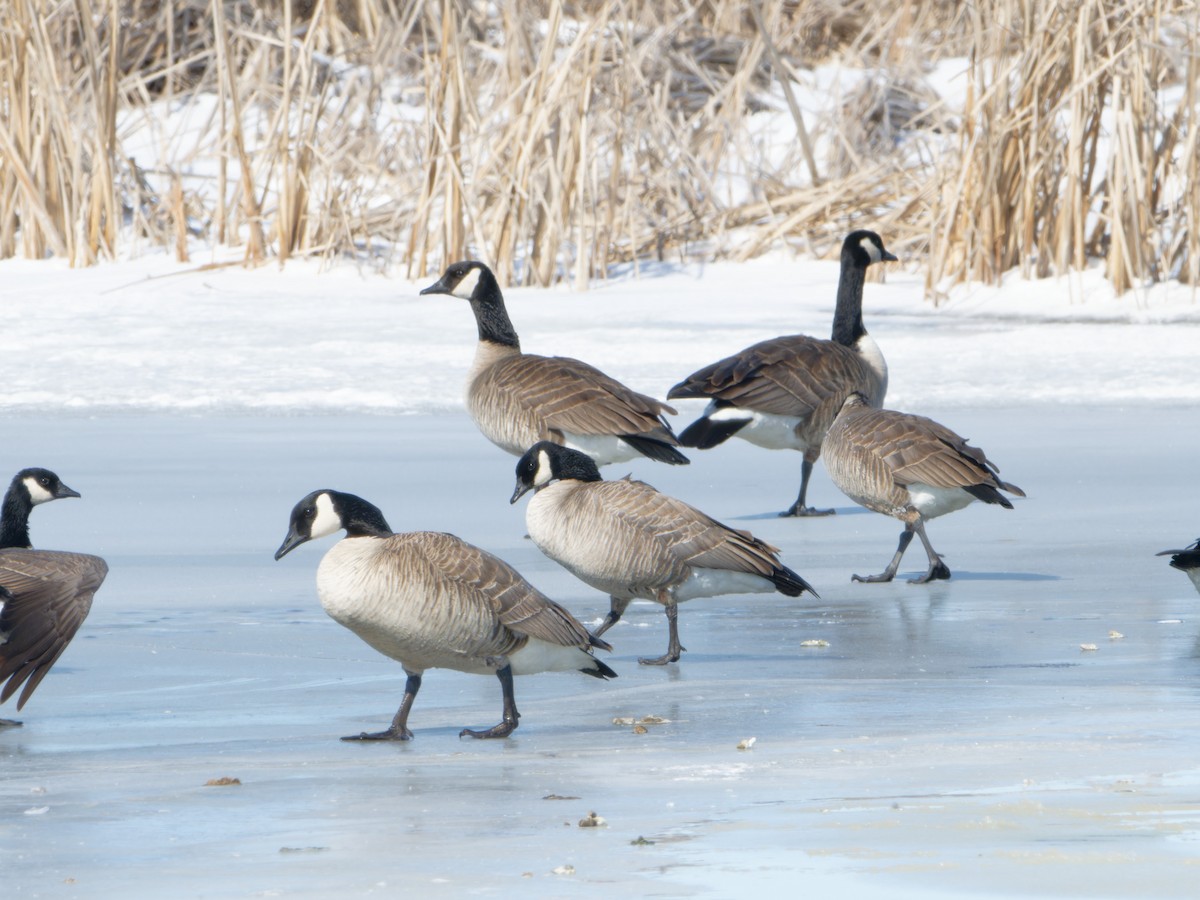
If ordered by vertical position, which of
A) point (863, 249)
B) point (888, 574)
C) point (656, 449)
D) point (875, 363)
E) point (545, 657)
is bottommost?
point (888, 574)

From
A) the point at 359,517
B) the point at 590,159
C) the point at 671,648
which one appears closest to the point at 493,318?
the point at 671,648

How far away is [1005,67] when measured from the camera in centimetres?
1377

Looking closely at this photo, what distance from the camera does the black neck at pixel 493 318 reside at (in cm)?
1007

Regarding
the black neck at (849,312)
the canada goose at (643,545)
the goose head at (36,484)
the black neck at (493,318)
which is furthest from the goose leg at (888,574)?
the black neck at (493,318)

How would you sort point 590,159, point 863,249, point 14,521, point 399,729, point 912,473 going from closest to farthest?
point 399,729 → point 14,521 → point 912,473 → point 863,249 → point 590,159

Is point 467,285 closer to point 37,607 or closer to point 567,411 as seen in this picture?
point 567,411

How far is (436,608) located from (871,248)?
6811 millimetres

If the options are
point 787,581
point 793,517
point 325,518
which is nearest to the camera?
point 325,518

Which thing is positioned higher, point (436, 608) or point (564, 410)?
point (436, 608)

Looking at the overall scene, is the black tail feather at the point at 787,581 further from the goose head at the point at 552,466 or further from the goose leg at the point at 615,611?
the goose head at the point at 552,466

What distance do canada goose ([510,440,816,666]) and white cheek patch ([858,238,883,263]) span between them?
528 centimetres

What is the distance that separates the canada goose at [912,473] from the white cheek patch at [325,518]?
2628 millimetres

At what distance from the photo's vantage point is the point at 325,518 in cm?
515

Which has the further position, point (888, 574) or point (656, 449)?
point (656, 449)
